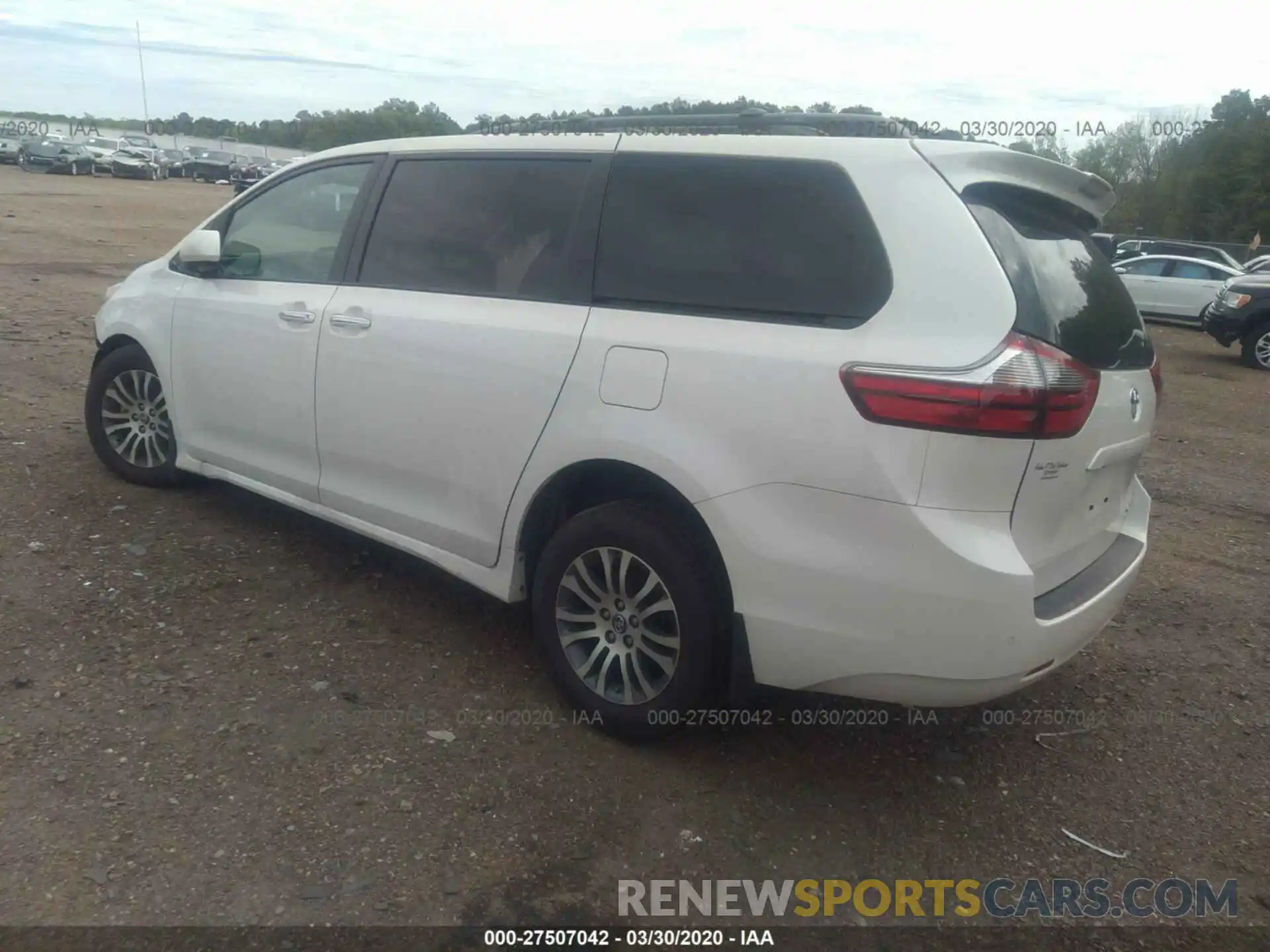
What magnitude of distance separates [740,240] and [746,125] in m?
0.51

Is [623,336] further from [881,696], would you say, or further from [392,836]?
[392,836]

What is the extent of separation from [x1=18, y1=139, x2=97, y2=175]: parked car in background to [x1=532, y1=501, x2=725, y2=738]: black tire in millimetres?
48859

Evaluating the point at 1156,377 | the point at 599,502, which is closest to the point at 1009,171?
the point at 1156,377

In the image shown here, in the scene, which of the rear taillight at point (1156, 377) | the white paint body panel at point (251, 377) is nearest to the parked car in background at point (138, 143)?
the white paint body panel at point (251, 377)

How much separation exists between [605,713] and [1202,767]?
2.02 meters

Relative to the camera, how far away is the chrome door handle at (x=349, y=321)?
3932 millimetres

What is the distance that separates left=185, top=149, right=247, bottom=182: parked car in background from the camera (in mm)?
51000

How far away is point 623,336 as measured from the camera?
321cm

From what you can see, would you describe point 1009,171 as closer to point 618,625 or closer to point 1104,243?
point 1104,243

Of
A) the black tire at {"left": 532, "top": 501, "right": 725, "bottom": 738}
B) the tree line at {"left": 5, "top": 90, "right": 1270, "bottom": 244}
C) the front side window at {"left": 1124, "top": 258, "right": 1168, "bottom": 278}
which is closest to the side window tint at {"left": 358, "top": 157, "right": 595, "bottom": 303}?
the black tire at {"left": 532, "top": 501, "right": 725, "bottom": 738}

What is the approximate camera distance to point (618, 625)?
10.9 feet

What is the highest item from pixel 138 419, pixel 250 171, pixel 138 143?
pixel 138 143

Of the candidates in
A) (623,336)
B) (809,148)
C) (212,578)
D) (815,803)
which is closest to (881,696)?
(815,803)

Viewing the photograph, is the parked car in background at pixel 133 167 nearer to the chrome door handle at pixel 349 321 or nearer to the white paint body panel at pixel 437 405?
the chrome door handle at pixel 349 321
